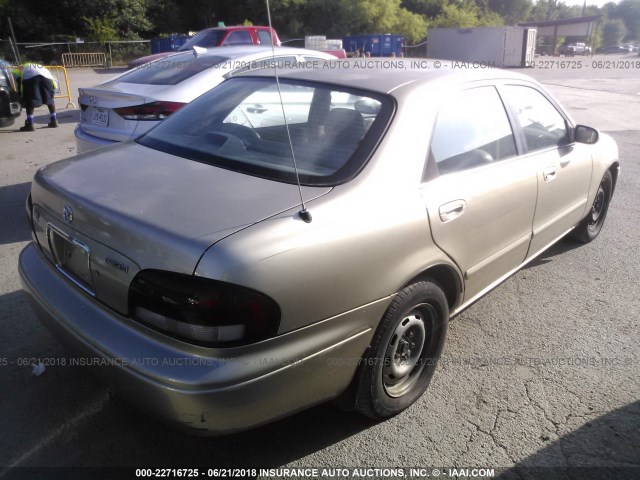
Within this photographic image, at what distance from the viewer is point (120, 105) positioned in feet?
17.4

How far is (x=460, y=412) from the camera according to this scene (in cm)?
279

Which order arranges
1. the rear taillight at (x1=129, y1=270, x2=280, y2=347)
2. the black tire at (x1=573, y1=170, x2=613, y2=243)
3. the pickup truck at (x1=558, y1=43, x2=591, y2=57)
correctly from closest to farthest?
1. the rear taillight at (x1=129, y1=270, x2=280, y2=347)
2. the black tire at (x1=573, y1=170, x2=613, y2=243)
3. the pickup truck at (x1=558, y1=43, x2=591, y2=57)

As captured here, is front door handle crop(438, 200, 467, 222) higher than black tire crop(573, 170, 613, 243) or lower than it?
higher

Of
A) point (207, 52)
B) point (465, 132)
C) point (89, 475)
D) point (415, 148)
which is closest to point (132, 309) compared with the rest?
point (89, 475)

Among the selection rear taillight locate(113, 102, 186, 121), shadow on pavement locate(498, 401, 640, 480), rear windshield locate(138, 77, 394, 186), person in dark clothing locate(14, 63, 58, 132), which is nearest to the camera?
shadow on pavement locate(498, 401, 640, 480)

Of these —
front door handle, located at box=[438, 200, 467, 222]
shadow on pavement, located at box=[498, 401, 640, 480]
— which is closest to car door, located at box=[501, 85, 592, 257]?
front door handle, located at box=[438, 200, 467, 222]

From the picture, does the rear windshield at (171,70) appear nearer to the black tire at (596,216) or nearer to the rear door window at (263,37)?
the black tire at (596,216)

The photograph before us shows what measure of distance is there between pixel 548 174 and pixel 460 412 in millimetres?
1744

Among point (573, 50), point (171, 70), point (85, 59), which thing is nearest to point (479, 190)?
point (171, 70)

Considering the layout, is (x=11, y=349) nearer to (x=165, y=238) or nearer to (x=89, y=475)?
(x=89, y=475)

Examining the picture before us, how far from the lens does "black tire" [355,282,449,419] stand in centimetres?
243

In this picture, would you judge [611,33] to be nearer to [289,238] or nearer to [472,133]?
[472,133]

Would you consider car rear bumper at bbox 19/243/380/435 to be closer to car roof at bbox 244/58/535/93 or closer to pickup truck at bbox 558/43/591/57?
car roof at bbox 244/58/535/93

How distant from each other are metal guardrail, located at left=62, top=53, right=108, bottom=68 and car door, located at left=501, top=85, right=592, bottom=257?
34412 millimetres
